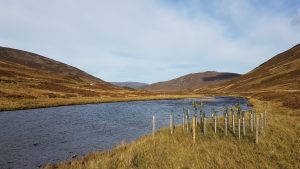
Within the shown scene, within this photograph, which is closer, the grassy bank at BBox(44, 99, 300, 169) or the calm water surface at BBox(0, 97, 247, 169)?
the grassy bank at BBox(44, 99, 300, 169)

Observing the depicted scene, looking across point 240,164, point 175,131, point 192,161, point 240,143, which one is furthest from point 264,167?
point 175,131

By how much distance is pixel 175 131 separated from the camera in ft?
110

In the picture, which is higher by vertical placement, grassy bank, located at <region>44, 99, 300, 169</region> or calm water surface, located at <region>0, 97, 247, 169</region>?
grassy bank, located at <region>44, 99, 300, 169</region>

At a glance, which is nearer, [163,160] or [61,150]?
[163,160]

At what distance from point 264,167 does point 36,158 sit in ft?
57.7

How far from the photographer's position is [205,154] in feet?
69.3

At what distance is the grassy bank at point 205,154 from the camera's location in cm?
1830

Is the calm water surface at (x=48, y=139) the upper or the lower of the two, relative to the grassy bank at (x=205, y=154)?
lower

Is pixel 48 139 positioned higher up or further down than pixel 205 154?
further down

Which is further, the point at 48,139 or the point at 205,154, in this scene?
the point at 48,139

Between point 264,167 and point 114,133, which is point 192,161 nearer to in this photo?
point 264,167

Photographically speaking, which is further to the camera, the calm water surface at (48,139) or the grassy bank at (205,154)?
the calm water surface at (48,139)

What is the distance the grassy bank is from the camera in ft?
60.0

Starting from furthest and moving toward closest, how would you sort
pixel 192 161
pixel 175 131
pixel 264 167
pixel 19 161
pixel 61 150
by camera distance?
pixel 175 131, pixel 61 150, pixel 19 161, pixel 192 161, pixel 264 167
